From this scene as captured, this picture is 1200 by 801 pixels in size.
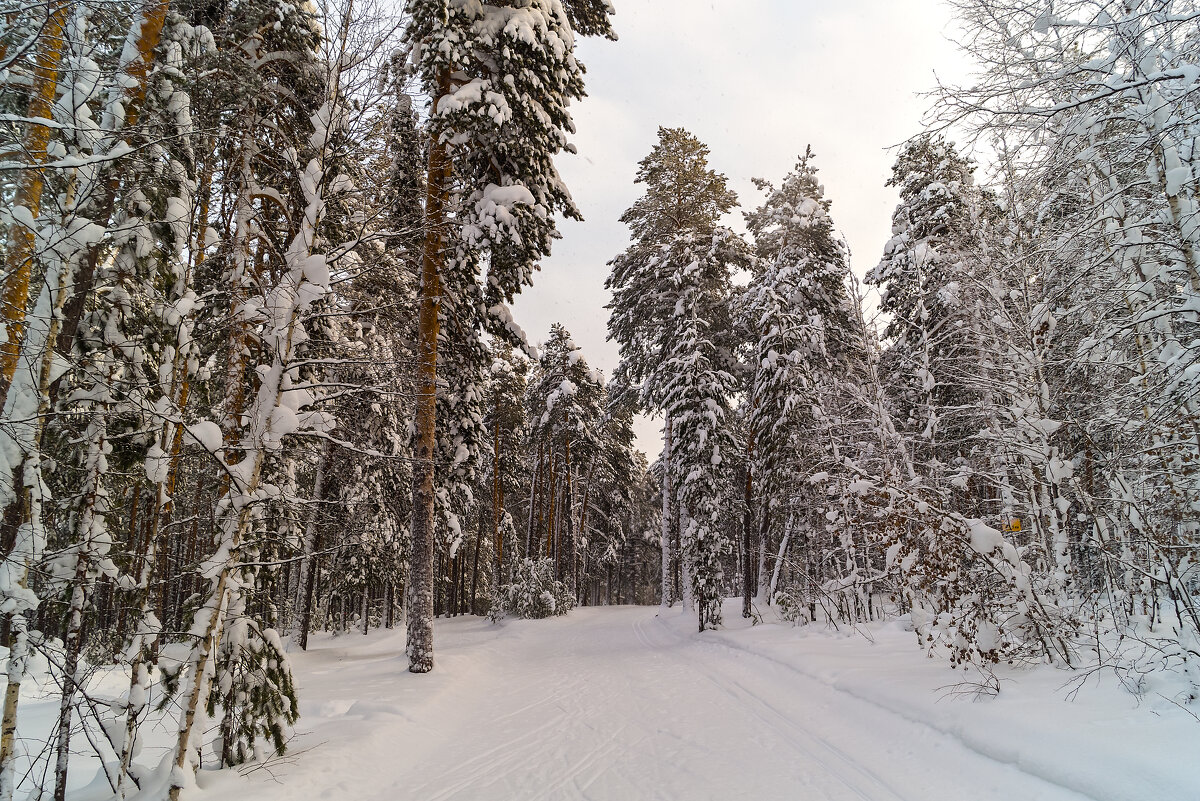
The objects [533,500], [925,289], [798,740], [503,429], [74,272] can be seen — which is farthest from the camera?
[533,500]

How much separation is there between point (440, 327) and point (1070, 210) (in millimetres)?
11058

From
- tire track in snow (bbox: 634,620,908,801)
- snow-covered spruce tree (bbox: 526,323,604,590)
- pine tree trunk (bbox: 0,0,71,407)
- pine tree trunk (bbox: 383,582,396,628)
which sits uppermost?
snow-covered spruce tree (bbox: 526,323,604,590)

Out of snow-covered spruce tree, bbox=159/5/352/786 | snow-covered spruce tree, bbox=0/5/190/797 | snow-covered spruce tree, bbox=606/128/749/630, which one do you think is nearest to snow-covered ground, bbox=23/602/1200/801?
snow-covered spruce tree, bbox=159/5/352/786

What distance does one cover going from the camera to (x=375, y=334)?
14.4 m

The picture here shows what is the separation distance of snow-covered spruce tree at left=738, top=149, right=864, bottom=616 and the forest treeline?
0.76ft

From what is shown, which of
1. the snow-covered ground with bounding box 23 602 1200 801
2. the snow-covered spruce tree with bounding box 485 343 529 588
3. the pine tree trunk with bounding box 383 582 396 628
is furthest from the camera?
the pine tree trunk with bounding box 383 582 396 628

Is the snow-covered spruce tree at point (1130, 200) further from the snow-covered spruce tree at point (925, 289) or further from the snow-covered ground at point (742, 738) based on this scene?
the snow-covered spruce tree at point (925, 289)

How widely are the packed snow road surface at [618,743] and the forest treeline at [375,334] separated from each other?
1.03 metres

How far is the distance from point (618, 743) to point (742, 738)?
1.43m

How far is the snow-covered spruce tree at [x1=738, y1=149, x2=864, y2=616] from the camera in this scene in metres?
16.7

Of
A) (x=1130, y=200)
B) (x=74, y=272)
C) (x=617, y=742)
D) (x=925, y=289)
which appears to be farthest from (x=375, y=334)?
(x=925, y=289)

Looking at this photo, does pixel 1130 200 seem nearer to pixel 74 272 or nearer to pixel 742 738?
pixel 742 738

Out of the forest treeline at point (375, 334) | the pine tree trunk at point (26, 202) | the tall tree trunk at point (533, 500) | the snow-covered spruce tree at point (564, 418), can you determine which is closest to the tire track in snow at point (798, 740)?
the forest treeline at point (375, 334)

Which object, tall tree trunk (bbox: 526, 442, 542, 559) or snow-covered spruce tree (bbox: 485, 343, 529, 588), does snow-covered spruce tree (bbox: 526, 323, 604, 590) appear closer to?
tall tree trunk (bbox: 526, 442, 542, 559)
